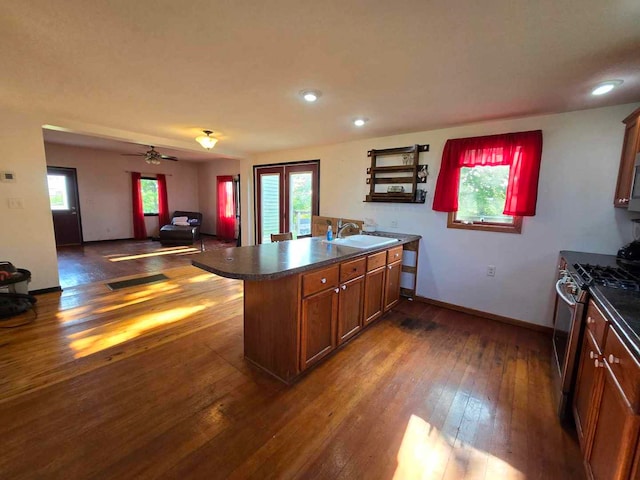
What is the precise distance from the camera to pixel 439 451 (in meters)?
1.56

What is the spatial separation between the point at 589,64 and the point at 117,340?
4218 millimetres

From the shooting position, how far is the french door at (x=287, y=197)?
490cm

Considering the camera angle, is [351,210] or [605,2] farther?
[351,210]

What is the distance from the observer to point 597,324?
1.45 metres

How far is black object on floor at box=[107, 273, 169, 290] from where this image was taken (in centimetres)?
405

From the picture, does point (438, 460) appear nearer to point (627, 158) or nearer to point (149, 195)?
point (627, 158)

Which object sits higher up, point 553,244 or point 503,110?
point 503,110

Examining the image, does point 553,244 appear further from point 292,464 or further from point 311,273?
point 292,464

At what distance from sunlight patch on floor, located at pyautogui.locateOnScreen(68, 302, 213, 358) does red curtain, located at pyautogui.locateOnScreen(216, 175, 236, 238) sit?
513 cm

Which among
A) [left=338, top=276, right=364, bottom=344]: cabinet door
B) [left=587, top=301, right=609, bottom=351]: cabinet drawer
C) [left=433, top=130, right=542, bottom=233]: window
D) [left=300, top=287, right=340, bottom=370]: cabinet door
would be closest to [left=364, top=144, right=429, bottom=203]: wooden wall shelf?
[left=433, top=130, right=542, bottom=233]: window

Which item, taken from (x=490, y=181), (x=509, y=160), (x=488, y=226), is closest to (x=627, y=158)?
(x=509, y=160)

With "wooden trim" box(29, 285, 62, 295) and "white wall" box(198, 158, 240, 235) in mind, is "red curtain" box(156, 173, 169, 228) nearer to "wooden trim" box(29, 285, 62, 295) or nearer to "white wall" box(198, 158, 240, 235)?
"white wall" box(198, 158, 240, 235)

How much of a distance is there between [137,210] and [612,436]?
30.6ft

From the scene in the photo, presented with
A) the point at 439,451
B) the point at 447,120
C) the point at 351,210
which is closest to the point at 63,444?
the point at 439,451
